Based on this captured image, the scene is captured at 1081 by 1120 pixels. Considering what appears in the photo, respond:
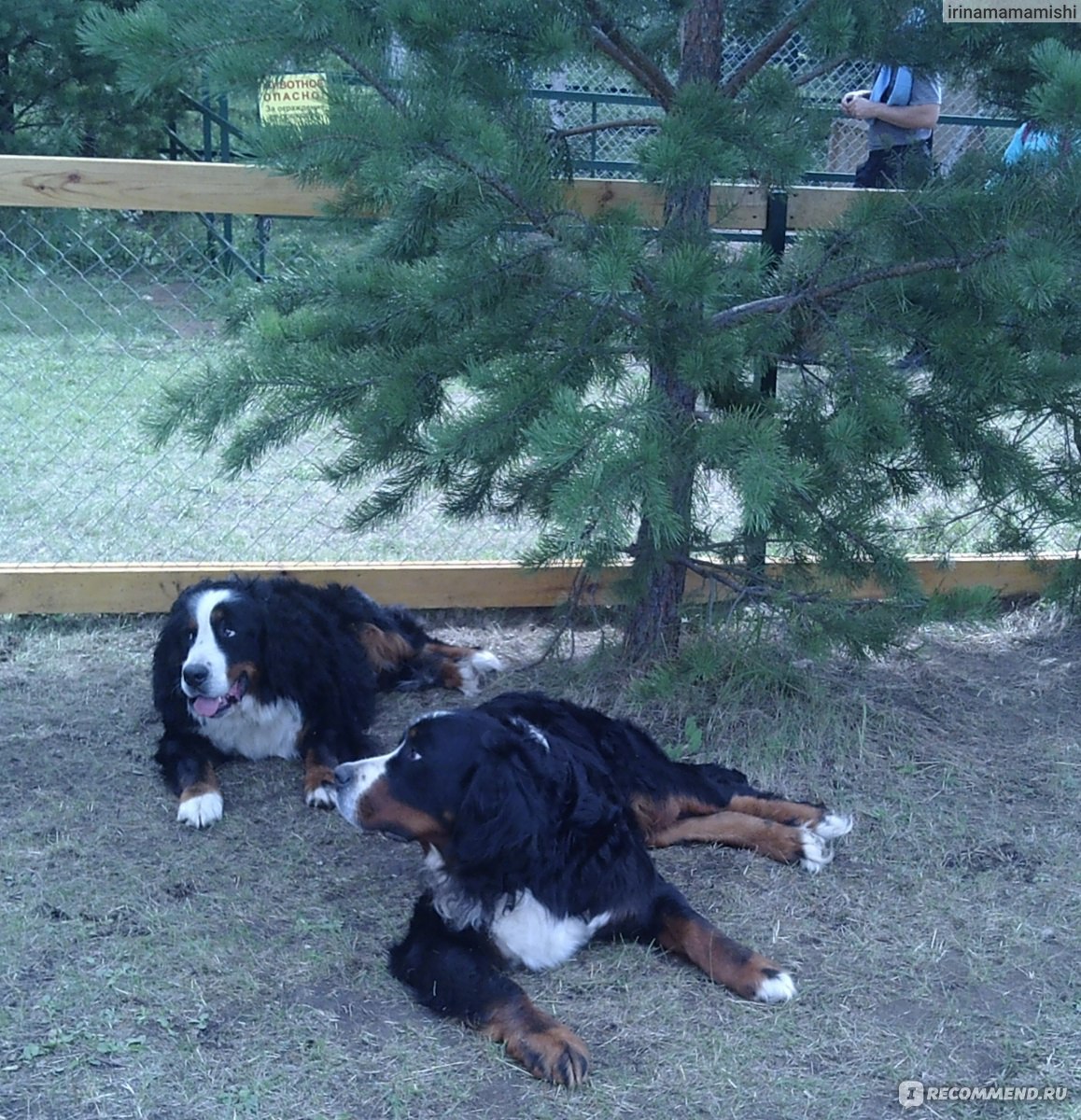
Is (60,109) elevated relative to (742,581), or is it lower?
elevated

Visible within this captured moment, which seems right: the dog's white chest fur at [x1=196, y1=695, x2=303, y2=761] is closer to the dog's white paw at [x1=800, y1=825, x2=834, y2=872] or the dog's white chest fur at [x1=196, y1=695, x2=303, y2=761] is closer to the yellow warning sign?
the dog's white paw at [x1=800, y1=825, x2=834, y2=872]

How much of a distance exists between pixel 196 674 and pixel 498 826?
149 centimetres

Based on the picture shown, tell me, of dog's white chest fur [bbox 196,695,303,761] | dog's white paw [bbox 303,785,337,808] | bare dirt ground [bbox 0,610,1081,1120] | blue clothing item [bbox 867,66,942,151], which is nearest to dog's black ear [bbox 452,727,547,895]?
bare dirt ground [bbox 0,610,1081,1120]

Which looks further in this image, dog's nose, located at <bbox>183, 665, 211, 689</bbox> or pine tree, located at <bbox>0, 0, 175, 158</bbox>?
pine tree, located at <bbox>0, 0, 175, 158</bbox>

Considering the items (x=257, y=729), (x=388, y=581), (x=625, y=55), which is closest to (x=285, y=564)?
(x=388, y=581)

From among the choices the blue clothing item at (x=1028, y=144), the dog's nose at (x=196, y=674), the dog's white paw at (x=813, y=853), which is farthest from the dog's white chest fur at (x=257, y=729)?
the blue clothing item at (x=1028, y=144)

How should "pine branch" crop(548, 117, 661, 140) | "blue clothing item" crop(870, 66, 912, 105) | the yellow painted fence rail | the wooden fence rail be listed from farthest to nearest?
1. the yellow painted fence rail
2. "blue clothing item" crop(870, 66, 912, 105)
3. the wooden fence rail
4. "pine branch" crop(548, 117, 661, 140)

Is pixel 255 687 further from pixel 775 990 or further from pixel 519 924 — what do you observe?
pixel 775 990

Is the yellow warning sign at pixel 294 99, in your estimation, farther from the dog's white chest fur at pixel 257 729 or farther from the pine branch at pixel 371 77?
the dog's white chest fur at pixel 257 729

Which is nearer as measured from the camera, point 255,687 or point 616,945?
point 616,945

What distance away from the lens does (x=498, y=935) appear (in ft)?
10.9

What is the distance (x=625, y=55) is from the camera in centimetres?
438

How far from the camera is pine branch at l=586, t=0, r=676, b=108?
4.13 m

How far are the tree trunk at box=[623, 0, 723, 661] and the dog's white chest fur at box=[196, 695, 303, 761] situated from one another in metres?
1.30
